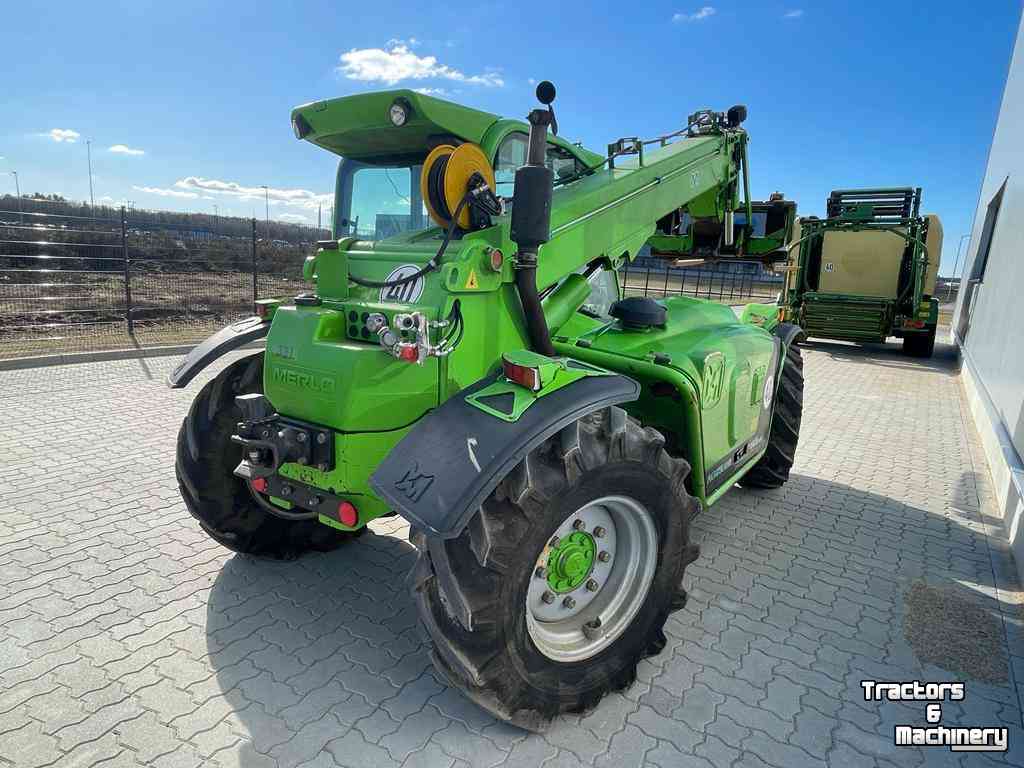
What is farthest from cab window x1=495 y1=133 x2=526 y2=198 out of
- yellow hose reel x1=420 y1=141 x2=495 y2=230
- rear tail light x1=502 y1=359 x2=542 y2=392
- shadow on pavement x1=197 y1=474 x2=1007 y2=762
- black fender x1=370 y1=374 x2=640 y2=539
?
shadow on pavement x1=197 y1=474 x2=1007 y2=762

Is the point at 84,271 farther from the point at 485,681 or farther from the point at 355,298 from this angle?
the point at 485,681

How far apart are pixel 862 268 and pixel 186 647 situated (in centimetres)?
1470

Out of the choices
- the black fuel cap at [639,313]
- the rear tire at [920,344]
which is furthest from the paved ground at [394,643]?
the rear tire at [920,344]

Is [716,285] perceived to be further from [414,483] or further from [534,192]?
[414,483]

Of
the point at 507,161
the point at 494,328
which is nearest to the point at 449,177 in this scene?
the point at 507,161

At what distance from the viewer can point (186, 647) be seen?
287cm

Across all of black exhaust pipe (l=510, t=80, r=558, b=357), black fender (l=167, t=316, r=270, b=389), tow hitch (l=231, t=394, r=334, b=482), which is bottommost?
tow hitch (l=231, t=394, r=334, b=482)

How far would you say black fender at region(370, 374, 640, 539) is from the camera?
6.91 feet

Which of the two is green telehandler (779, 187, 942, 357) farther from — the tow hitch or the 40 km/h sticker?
the tow hitch

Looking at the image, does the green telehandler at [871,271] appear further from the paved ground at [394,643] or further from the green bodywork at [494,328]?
the green bodywork at [494,328]

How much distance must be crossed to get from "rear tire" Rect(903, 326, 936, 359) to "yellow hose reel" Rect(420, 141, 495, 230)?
14.3 m

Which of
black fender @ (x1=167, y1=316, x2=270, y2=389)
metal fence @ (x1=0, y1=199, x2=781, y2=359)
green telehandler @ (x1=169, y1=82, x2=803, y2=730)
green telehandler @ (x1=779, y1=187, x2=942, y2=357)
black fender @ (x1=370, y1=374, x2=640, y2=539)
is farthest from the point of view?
green telehandler @ (x1=779, y1=187, x2=942, y2=357)

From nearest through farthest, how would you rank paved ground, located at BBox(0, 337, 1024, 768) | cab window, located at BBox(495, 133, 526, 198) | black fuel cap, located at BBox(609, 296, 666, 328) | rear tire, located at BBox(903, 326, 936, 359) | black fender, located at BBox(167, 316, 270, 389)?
paved ground, located at BBox(0, 337, 1024, 768) → cab window, located at BBox(495, 133, 526, 198) → black fender, located at BBox(167, 316, 270, 389) → black fuel cap, located at BBox(609, 296, 666, 328) → rear tire, located at BBox(903, 326, 936, 359)

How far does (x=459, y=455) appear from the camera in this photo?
7.25ft
